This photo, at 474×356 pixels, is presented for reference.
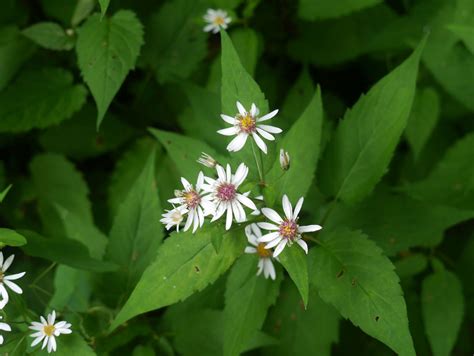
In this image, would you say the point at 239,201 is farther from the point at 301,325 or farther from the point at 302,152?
the point at 301,325

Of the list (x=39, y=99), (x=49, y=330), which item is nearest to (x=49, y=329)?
(x=49, y=330)

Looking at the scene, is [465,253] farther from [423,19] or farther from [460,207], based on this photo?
[423,19]

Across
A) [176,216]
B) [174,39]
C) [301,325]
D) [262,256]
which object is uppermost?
[176,216]

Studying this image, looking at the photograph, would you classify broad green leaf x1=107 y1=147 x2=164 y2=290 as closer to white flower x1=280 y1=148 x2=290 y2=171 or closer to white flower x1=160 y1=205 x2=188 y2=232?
white flower x1=160 y1=205 x2=188 y2=232

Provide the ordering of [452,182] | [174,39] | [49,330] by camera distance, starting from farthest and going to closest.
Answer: [174,39], [452,182], [49,330]

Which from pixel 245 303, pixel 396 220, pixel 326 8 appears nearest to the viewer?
pixel 245 303

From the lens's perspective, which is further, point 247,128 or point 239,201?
point 247,128

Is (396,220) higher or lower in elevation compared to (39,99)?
higher
